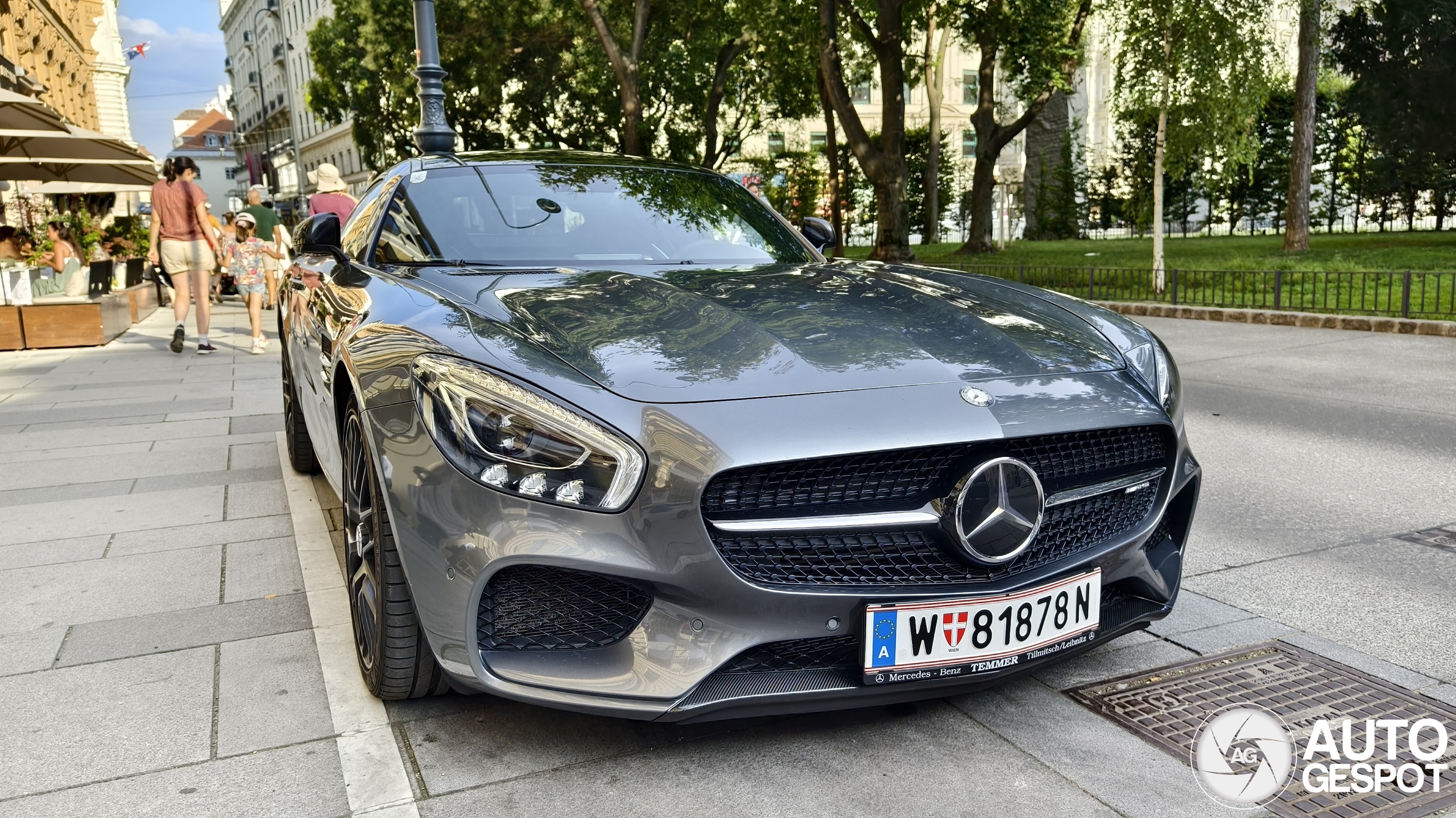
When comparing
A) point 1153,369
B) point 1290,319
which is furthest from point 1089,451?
point 1290,319

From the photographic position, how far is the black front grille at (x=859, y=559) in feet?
8.09

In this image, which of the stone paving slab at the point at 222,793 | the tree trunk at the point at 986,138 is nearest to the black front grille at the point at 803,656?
the stone paving slab at the point at 222,793

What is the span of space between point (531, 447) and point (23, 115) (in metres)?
13.5

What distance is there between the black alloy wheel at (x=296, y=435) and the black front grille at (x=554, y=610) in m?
3.69

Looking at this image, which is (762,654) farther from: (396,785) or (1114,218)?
(1114,218)

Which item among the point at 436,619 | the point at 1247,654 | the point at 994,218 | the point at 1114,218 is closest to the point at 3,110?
the point at 436,619

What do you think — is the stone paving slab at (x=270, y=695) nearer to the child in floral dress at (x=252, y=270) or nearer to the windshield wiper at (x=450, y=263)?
the windshield wiper at (x=450, y=263)

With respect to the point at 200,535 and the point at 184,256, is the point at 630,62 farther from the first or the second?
the point at 200,535

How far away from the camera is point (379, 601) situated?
289 centimetres

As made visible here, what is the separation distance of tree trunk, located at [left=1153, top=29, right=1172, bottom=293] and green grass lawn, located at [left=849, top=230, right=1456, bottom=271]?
2.95 feet

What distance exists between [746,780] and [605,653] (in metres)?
0.47

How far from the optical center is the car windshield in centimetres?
389

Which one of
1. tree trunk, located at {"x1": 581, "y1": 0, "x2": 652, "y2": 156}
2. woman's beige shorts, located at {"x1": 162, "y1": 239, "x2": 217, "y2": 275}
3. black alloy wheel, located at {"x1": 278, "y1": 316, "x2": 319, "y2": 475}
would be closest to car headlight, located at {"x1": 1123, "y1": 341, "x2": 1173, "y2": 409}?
black alloy wheel, located at {"x1": 278, "y1": 316, "x2": 319, "y2": 475}

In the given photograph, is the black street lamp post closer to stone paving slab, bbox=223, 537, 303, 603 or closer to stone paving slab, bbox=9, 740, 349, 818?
stone paving slab, bbox=223, 537, 303, 603
